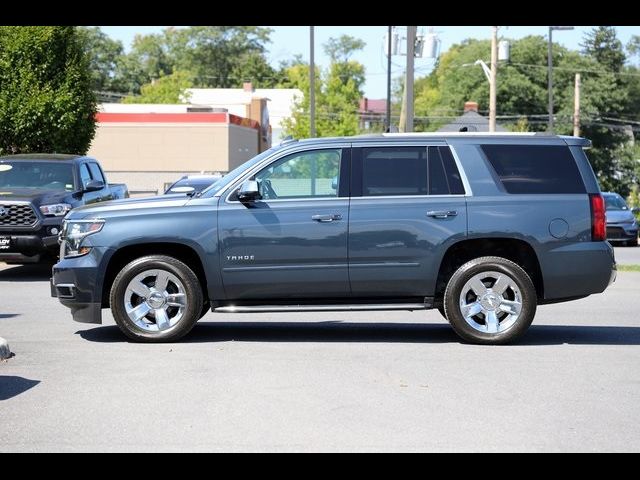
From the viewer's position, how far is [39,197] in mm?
17547

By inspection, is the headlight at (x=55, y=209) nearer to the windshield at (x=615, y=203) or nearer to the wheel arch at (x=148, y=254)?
the wheel arch at (x=148, y=254)

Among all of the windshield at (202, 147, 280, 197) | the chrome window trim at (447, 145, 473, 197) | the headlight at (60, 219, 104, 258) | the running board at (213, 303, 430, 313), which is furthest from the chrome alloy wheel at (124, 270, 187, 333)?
the chrome window trim at (447, 145, 473, 197)

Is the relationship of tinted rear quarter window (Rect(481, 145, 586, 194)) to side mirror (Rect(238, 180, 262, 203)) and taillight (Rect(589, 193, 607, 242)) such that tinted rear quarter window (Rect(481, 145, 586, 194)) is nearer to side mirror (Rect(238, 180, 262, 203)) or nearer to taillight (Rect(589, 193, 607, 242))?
taillight (Rect(589, 193, 607, 242))

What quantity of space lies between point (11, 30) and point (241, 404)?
18403mm

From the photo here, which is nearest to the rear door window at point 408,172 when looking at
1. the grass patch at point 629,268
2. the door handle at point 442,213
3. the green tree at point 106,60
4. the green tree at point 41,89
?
the door handle at point 442,213

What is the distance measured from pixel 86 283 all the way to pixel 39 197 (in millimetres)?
7222

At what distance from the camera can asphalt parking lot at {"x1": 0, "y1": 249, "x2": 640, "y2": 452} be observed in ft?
22.7

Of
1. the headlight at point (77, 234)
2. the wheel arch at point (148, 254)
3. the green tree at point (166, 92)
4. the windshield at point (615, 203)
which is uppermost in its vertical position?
the green tree at point (166, 92)

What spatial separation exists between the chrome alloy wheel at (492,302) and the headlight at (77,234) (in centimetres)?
360

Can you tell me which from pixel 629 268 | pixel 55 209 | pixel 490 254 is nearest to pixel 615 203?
pixel 629 268

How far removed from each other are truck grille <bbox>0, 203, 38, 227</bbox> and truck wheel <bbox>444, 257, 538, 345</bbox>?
8.71m

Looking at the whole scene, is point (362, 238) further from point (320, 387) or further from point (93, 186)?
point (93, 186)

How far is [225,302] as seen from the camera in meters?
10.8

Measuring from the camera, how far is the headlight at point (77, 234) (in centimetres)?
1077
